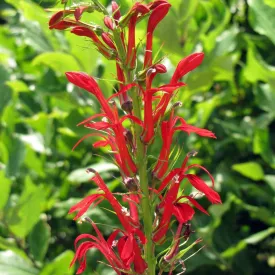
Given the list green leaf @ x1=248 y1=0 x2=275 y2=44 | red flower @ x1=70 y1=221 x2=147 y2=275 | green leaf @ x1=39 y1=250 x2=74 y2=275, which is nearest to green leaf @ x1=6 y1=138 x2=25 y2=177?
green leaf @ x1=39 y1=250 x2=74 y2=275

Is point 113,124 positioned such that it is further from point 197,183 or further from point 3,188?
point 3,188

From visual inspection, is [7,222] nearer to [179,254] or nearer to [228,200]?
[228,200]

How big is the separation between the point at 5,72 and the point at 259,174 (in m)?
1.08

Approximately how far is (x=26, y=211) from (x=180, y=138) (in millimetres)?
590

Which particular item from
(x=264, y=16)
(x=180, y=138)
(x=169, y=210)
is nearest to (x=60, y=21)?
(x=169, y=210)

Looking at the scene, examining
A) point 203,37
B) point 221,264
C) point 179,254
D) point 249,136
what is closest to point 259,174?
point 249,136

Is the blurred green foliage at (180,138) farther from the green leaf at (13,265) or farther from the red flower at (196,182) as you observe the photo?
the red flower at (196,182)

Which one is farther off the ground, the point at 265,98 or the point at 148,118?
the point at 148,118

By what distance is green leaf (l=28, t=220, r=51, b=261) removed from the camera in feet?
8.14

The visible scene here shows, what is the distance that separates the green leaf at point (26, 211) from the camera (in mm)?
2434

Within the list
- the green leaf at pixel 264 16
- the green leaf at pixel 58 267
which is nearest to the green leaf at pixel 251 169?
the green leaf at pixel 264 16

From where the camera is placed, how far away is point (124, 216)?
142cm

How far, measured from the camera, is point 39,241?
250 centimetres

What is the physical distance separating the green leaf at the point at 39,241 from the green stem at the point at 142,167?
3.80ft
